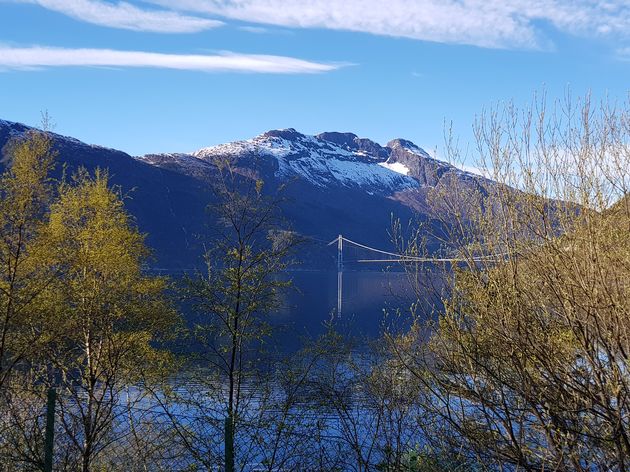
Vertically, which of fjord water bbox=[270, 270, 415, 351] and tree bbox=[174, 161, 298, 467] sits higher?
tree bbox=[174, 161, 298, 467]

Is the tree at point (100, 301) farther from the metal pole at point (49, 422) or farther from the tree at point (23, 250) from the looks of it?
the metal pole at point (49, 422)

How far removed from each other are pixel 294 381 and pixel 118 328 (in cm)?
590

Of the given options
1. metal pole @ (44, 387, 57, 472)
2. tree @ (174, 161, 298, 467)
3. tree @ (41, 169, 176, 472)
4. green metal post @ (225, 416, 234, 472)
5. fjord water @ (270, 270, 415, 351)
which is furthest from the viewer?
fjord water @ (270, 270, 415, 351)

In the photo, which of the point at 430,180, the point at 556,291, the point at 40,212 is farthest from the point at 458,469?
the point at 40,212

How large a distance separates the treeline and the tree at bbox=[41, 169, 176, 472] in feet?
0.21

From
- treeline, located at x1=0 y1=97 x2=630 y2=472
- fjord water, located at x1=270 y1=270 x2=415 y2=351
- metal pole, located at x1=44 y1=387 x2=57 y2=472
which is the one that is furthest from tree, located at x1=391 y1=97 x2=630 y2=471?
fjord water, located at x1=270 y1=270 x2=415 y2=351

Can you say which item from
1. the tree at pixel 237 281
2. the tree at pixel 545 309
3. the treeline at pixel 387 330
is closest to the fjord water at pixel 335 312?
the treeline at pixel 387 330

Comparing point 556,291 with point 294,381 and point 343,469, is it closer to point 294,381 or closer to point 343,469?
point 343,469

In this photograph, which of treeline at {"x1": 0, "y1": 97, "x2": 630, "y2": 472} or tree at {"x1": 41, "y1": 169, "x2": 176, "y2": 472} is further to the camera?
tree at {"x1": 41, "y1": 169, "x2": 176, "y2": 472}

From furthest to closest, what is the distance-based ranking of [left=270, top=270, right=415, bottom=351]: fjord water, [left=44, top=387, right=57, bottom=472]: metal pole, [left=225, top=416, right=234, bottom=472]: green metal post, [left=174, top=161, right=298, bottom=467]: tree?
[left=270, top=270, right=415, bottom=351]: fjord water → [left=174, top=161, right=298, bottom=467]: tree → [left=44, top=387, right=57, bottom=472]: metal pole → [left=225, top=416, right=234, bottom=472]: green metal post

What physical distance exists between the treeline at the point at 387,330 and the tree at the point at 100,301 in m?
0.06

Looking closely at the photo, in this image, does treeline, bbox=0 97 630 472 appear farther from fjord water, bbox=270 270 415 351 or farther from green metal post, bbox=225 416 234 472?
fjord water, bbox=270 270 415 351

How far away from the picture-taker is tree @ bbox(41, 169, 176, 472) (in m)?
12.6

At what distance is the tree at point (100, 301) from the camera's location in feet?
41.4
